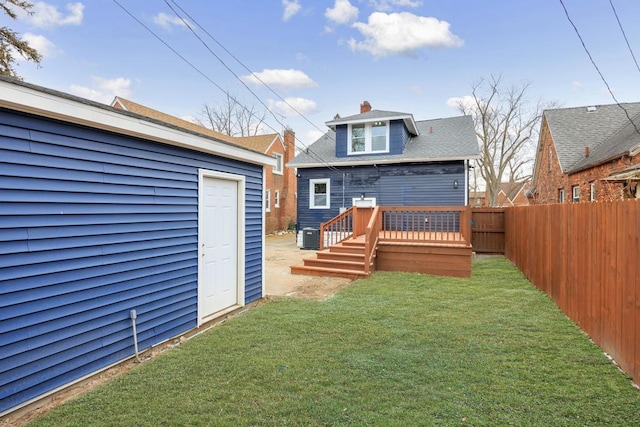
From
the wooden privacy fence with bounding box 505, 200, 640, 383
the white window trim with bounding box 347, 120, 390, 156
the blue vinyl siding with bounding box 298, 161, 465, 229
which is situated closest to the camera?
the wooden privacy fence with bounding box 505, 200, 640, 383

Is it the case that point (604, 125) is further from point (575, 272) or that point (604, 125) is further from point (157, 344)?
point (157, 344)

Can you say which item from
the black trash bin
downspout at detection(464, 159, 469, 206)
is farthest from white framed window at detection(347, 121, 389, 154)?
the black trash bin

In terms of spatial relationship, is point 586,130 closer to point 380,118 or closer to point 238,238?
point 380,118

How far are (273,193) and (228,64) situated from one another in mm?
13464

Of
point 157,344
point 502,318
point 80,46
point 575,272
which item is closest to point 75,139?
point 157,344

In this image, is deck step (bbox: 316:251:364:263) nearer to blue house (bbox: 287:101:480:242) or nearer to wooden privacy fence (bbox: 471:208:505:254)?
blue house (bbox: 287:101:480:242)

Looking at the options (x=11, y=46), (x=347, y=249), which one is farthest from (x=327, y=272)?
(x=11, y=46)

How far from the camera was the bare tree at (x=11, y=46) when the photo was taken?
10.0m

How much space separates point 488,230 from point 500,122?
19.0m

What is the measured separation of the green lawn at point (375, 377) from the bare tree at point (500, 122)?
2588cm

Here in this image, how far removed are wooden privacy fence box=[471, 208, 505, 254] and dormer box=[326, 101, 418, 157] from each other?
12.9 feet

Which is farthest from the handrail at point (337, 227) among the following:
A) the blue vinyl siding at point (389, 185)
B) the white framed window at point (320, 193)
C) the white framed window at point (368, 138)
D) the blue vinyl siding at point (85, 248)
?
the blue vinyl siding at point (85, 248)

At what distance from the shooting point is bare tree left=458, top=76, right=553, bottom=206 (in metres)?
27.0

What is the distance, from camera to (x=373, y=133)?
14.2 meters
